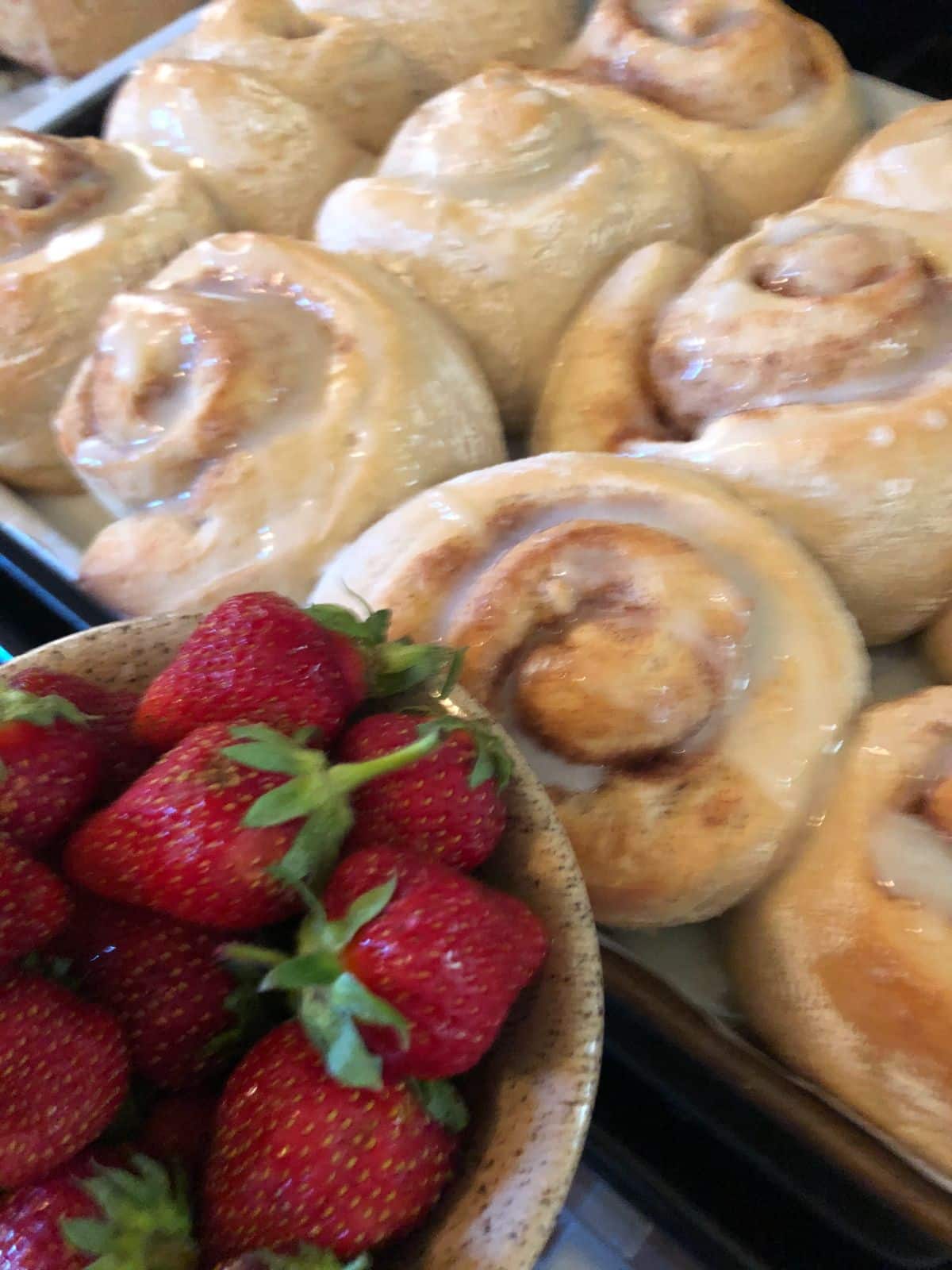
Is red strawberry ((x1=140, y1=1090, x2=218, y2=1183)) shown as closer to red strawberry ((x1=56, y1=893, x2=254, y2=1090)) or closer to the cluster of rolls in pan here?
red strawberry ((x1=56, y1=893, x2=254, y2=1090))

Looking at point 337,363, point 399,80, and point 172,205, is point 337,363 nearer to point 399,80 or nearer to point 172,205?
point 172,205

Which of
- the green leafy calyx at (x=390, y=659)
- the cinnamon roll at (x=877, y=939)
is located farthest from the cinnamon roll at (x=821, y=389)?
the green leafy calyx at (x=390, y=659)

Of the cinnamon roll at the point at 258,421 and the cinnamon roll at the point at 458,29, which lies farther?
the cinnamon roll at the point at 458,29

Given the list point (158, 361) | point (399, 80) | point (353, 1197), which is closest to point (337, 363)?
point (158, 361)

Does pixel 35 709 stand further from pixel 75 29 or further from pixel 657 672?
pixel 75 29

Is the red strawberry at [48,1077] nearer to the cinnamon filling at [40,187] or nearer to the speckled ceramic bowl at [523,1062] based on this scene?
the speckled ceramic bowl at [523,1062]
